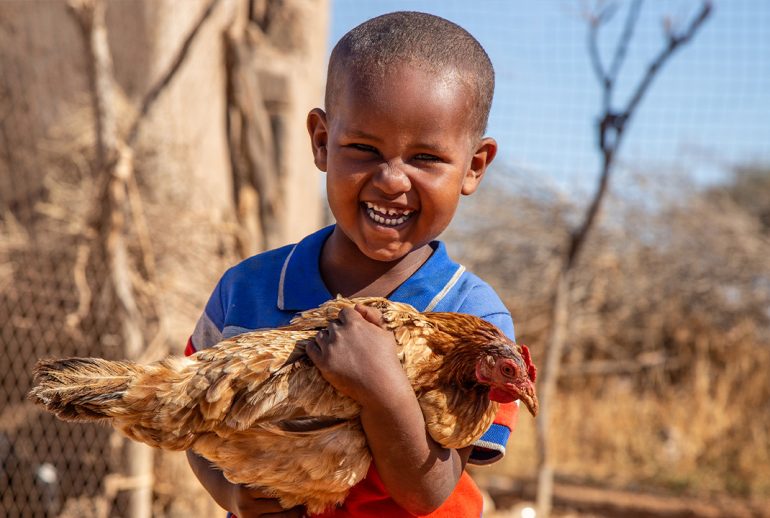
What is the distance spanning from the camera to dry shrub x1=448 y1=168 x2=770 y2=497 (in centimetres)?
916

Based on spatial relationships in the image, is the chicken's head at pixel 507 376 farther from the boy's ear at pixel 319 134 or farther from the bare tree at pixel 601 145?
the bare tree at pixel 601 145

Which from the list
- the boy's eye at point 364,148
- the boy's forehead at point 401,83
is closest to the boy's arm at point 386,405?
the boy's eye at point 364,148

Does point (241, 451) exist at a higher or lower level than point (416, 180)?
lower

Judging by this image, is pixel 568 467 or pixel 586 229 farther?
pixel 568 467

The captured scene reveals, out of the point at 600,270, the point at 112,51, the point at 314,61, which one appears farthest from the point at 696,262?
the point at 112,51

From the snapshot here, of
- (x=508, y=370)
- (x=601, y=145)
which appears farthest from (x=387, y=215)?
(x=601, y=145)

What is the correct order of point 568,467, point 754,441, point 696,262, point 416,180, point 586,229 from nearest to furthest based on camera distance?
point 416,180, point 586,229, point 754,441, point 568,467, point 696,262

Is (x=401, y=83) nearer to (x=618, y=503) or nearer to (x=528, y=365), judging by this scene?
(x=528, y=365)

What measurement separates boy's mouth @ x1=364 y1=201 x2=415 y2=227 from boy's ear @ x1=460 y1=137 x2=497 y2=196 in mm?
214

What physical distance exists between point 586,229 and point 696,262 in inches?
194

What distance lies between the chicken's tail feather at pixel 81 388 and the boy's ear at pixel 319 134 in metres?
0.69

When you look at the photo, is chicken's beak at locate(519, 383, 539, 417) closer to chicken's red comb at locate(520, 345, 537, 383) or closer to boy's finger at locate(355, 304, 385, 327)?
chicken's red comb at locate(520, 345, 537, 383)

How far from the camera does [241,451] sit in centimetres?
179

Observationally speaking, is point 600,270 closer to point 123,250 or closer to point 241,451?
point 123,250
